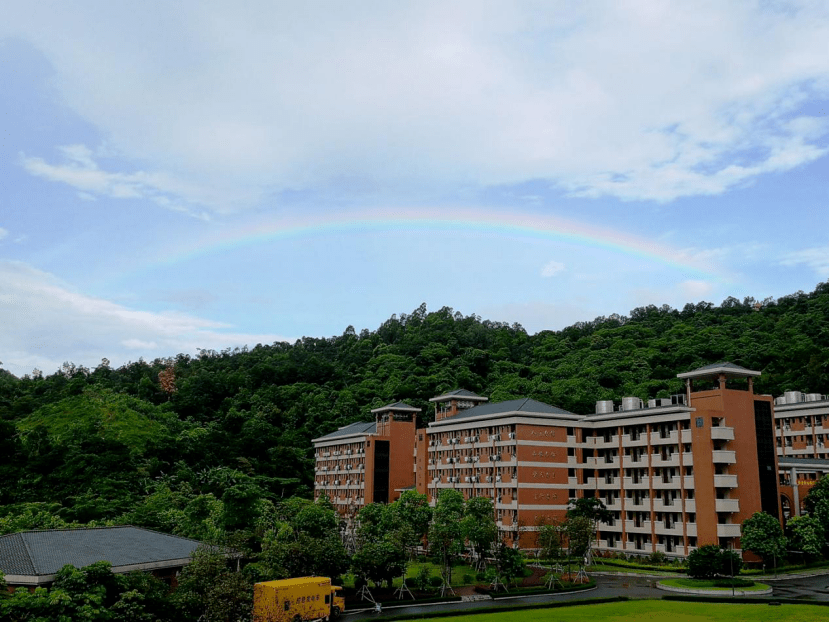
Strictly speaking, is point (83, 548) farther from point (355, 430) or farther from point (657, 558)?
point (355, 430)

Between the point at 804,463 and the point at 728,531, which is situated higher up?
the point at 804,463

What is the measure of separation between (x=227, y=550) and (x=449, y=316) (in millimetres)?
107725

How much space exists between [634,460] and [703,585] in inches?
705

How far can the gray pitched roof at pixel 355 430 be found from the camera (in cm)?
9300

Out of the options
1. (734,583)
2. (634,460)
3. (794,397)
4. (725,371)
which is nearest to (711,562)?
(734,583)

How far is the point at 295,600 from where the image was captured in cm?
3953

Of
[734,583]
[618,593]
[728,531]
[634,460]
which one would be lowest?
[618,593]

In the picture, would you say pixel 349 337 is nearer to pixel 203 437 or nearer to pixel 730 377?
pixel 203 437

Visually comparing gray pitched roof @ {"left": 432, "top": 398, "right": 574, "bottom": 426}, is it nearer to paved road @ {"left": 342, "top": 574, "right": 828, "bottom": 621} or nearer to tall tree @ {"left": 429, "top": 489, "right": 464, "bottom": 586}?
tall tree @ {"left": 429, "top": 489, "right": 464, "bottom": 586}

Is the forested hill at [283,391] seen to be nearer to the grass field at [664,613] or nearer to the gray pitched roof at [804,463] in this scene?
the gray pitched roof at [804,463]

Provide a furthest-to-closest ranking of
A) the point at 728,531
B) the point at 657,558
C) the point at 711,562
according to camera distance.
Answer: the point at 657,558 → the point at 728,531 → the point at 711,562

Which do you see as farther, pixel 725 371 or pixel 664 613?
pixel 725 371

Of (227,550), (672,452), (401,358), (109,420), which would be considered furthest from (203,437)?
(672,452)

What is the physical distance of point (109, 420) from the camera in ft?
315
